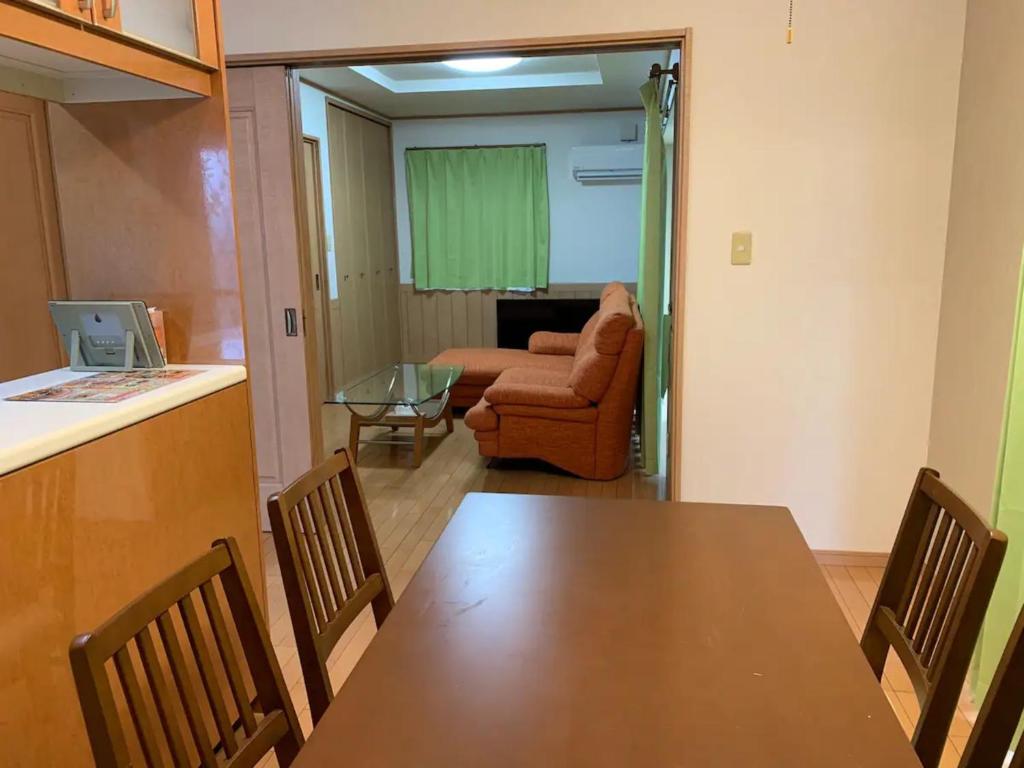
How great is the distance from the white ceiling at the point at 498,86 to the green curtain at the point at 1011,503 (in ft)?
11.1

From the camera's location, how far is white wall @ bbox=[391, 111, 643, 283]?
652 cm

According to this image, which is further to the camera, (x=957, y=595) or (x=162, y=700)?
(x=957, y=595)

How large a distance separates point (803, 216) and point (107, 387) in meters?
2.33

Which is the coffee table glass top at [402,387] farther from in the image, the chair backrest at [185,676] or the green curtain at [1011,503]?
the chair backrest at [185,676]

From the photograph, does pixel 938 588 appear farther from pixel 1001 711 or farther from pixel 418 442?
pixel 418 442

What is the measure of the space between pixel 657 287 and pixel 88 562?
3.22 metres

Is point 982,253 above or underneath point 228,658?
above

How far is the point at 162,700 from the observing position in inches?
36.5

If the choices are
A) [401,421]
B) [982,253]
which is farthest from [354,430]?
[982,253]

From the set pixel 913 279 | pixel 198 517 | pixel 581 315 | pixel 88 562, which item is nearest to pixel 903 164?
pixel 913 279

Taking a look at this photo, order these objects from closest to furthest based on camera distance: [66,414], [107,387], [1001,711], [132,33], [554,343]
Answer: [1001,711] → [66,414] → [132,33] → [107,387] → [554,343]

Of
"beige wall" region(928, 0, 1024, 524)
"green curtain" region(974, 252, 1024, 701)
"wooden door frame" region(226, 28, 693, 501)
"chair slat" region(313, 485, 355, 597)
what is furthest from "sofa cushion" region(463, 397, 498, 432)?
"chair slat" region(313, 485, 355, 597)

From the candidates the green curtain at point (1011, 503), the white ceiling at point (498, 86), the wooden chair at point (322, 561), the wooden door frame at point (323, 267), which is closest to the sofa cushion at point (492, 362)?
the wooden door frame at point (323, 267)

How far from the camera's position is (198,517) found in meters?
1.89
